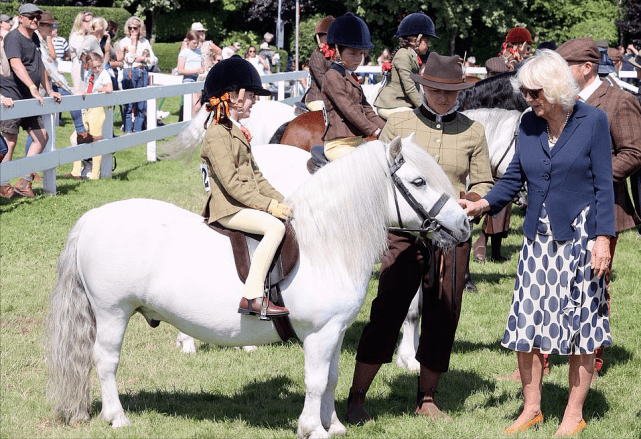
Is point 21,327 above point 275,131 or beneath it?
beneath

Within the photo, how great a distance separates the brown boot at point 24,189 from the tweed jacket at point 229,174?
294 inches

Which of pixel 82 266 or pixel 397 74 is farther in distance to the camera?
pixel 397 74

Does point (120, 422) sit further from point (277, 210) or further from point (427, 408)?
point (427, 408)

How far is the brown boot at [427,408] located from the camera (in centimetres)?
533

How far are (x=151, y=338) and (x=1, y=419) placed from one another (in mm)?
1954

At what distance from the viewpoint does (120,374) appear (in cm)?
611

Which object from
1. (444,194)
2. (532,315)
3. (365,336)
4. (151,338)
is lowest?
(151,338)

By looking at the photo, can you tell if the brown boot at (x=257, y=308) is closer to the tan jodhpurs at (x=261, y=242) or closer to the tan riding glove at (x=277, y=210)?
the tan jodhpurs at (x=261, y=242)

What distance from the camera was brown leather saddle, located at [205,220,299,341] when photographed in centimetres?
463

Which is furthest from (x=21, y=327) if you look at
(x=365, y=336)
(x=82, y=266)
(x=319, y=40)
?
(x=319, y=40)

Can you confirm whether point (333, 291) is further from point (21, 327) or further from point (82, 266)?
point (21, 327)

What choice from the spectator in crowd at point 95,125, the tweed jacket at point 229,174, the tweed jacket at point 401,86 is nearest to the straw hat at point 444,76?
the tweed jacket at point 229,174

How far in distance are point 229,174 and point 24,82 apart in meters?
7.92

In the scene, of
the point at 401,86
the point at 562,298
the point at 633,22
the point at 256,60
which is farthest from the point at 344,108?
the point at 633,22
